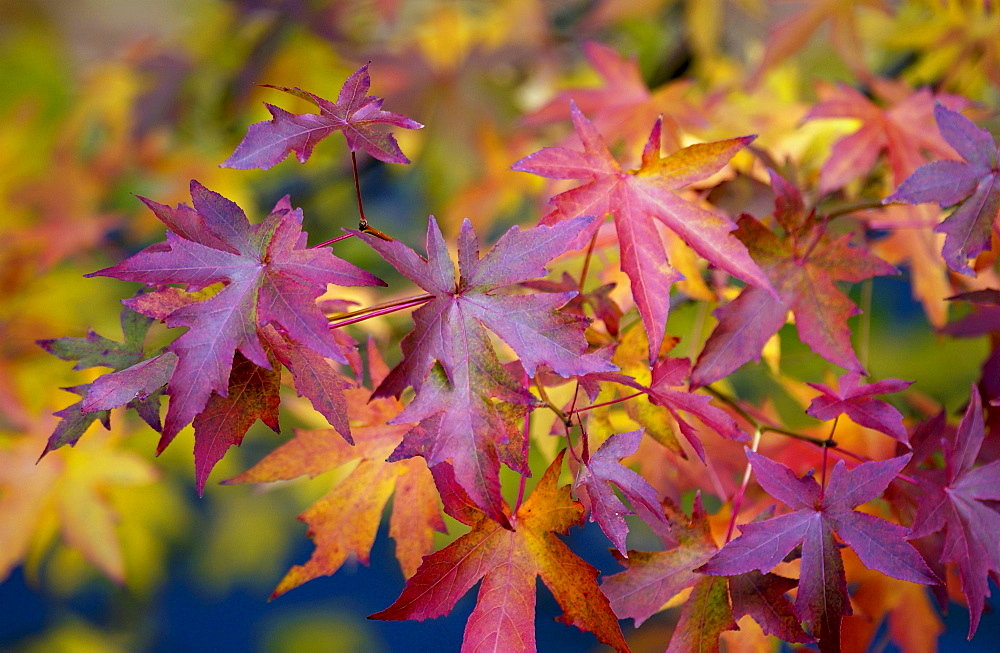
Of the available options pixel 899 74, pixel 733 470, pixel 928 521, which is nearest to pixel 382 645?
pixel 733 470

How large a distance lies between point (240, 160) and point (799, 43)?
98 cm


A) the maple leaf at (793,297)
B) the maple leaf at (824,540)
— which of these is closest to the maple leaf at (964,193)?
the maple leaf at (793,297)

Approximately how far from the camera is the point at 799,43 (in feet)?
3.59

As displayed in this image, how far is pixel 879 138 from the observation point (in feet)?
2.55

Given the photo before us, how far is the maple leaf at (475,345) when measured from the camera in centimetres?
42

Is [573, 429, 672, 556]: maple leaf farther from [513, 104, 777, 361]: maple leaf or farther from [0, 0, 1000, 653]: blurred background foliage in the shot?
[0, 0, 1000, 653]: blurred background foliage

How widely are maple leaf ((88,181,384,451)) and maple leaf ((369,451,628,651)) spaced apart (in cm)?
18

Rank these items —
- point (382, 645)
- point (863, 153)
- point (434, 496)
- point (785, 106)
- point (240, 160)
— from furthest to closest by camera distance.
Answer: point (382, 645) < point (785, 106) < point (863, 153) < point (434, 496) < point (240, 160)

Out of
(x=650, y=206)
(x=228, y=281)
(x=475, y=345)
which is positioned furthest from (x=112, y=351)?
(x=650, y=206)

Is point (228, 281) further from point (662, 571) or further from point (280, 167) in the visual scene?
point (280, 167)

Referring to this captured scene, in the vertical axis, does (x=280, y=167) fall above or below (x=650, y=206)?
below

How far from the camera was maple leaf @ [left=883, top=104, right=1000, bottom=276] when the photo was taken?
0.50 m

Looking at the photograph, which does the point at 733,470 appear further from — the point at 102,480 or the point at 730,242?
the point at 102,480

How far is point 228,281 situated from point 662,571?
0.37 meters
